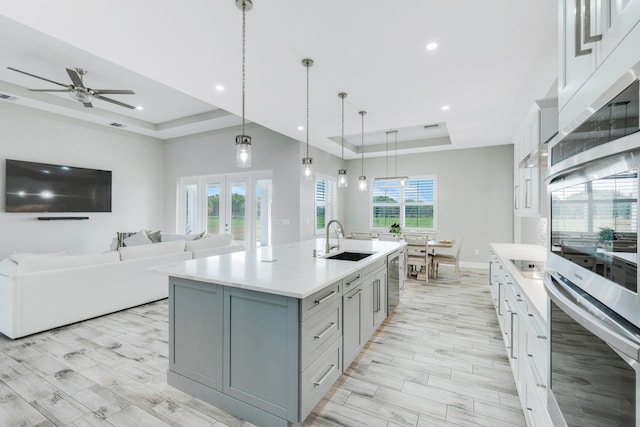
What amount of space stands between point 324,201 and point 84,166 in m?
5.30

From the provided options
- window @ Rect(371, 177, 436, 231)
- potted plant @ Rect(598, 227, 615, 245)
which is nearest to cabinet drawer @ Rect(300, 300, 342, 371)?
potted plant @ Rect(598, 227, 615, 245)

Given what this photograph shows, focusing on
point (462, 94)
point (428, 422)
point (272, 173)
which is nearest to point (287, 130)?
point (272, 173)

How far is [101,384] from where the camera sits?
221cm

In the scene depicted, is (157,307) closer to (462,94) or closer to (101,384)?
(101,384)

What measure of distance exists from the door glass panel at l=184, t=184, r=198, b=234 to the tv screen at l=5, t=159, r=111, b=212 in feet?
5.67

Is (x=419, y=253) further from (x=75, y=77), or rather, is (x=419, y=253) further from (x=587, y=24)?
(x=75, y=77)

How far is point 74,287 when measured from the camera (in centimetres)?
326

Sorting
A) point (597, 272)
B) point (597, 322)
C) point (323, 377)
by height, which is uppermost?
point (597, 272)

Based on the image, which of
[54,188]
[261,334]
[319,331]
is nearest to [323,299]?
[319,331]

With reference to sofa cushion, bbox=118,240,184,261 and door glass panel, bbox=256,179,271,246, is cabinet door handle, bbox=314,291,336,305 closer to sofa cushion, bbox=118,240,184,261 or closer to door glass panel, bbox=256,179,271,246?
sofa cushion, bbox=118,240,184,261

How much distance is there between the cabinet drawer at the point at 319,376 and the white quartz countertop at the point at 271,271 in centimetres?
51

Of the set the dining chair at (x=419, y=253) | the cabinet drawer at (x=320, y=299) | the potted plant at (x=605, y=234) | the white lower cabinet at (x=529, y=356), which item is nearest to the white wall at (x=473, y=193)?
the dining chair at (x=419, y=253)

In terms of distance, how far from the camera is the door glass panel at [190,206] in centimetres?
764

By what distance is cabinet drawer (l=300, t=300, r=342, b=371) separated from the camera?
5.61 ft
